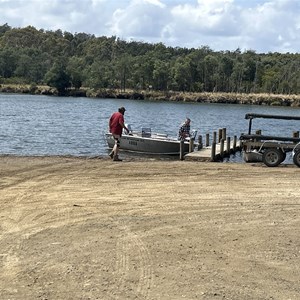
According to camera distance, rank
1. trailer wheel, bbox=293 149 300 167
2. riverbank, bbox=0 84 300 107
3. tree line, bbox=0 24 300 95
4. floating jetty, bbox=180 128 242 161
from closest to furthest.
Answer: trailer wheel, bbox=293 149 300 167 → floating jetty, bbox=180 128 242 161 → riverbank, bbox=0 84 300 107 → tree line, bbox=0 24 300 95

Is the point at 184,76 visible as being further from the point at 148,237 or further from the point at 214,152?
the point at 148,237

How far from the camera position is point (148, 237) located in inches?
347

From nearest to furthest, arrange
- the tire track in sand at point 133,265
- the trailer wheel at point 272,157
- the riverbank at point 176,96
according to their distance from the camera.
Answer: the tire track in sand at point 133,265
the trailer wheel at point 272,157
the riverbank at point 176,96

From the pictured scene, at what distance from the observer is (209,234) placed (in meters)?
9.06

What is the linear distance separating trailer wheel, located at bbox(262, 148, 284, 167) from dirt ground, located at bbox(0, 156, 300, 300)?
163 inches

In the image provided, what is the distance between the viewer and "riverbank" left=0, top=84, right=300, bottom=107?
134875 mm

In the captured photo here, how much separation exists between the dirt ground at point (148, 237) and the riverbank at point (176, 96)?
12098 centimetres

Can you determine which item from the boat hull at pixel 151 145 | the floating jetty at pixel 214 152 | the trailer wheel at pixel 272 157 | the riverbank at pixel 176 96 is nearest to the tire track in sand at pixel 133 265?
the trailer wheel at pixel 272 157

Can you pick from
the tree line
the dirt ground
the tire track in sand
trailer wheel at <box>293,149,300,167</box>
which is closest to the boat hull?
trailer wheel at <box>293,149,300,167</box>

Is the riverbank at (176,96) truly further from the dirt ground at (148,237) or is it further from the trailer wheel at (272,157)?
the dirt ground at (148,237)

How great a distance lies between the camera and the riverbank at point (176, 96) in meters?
135

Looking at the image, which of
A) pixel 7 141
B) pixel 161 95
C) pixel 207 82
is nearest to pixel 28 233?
pixel 7 141

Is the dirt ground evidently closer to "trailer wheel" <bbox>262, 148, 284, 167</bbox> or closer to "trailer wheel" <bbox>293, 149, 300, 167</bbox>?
"trailer wheel" <bbox>293, 149, 300, 167</bbox>

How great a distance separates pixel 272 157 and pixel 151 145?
9.74 m
